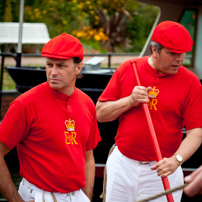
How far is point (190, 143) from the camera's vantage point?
2.95 metres

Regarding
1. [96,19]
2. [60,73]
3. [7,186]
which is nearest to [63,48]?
[60,73]

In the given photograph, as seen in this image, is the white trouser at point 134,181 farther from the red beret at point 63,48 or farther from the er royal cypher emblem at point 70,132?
the red beret at point 63,48

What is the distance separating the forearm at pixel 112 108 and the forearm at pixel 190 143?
435 millimetres

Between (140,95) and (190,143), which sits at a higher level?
(140,95)

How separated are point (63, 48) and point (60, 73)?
0.46 feet

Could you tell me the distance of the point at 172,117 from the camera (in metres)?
3.02

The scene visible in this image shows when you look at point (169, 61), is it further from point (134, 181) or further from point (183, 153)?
point (134, 181)

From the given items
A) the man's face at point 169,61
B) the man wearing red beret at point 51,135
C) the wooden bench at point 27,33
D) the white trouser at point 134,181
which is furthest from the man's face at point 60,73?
the wooden bench at point 27,33

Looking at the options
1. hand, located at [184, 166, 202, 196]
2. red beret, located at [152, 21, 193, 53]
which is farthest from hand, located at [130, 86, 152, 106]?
hand, located at [184, 166, 202, 196]

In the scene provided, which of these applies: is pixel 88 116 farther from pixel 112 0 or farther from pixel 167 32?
pixel 112 0

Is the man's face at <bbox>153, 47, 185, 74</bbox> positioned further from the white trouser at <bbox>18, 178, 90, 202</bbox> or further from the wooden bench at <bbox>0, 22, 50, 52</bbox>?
the wooden bench at <bbox>0, 22, 50, 52</bbox>

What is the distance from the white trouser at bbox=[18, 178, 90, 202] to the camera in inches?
95.3

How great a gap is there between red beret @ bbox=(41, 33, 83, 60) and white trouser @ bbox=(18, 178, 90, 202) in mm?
713

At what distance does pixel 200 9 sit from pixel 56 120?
509 centimetres
